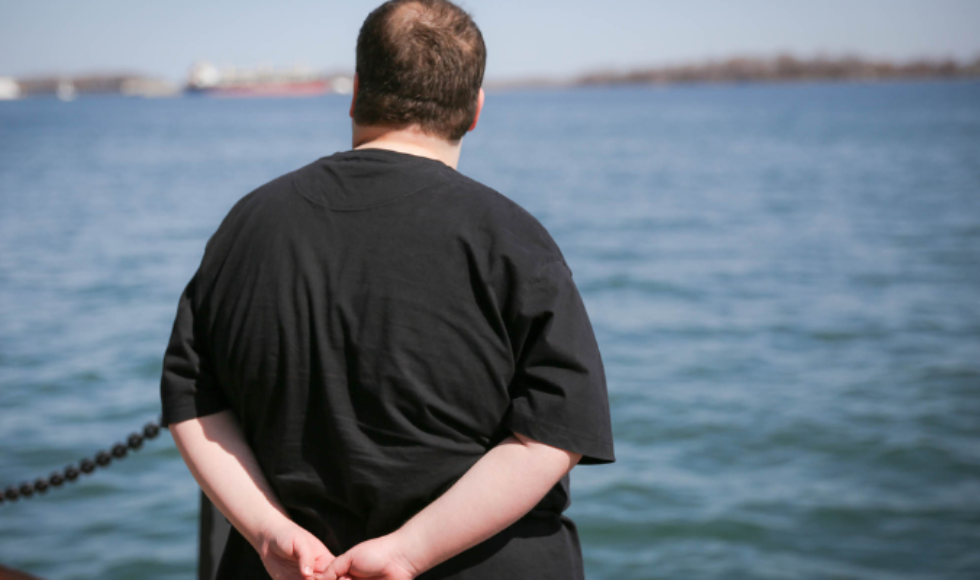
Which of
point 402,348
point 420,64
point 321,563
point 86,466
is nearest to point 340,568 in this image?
point 321,563

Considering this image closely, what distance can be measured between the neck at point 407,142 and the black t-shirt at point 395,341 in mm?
36

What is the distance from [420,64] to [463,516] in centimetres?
76

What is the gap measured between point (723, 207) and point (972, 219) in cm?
655

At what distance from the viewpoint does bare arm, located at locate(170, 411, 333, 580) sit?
1.48m

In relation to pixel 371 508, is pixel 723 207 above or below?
below

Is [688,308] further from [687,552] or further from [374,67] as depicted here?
[374,67]

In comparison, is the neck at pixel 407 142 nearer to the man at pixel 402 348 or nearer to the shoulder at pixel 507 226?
the man at pixel 402 348

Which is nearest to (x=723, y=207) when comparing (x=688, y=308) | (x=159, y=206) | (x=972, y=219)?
(x=972, y=219)

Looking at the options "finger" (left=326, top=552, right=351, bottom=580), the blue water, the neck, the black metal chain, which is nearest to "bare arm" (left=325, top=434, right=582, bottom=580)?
"finger" (left=326, top=552, right=351, bottom=580)

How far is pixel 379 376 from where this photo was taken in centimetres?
143

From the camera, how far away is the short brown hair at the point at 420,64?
1458 millimetres

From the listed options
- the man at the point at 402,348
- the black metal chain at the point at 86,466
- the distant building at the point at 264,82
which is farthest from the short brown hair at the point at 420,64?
the distant building at the point at 264,82

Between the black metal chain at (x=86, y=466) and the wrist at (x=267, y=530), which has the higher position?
the wrist at (x=267, y=530)

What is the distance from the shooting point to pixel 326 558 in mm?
1467
